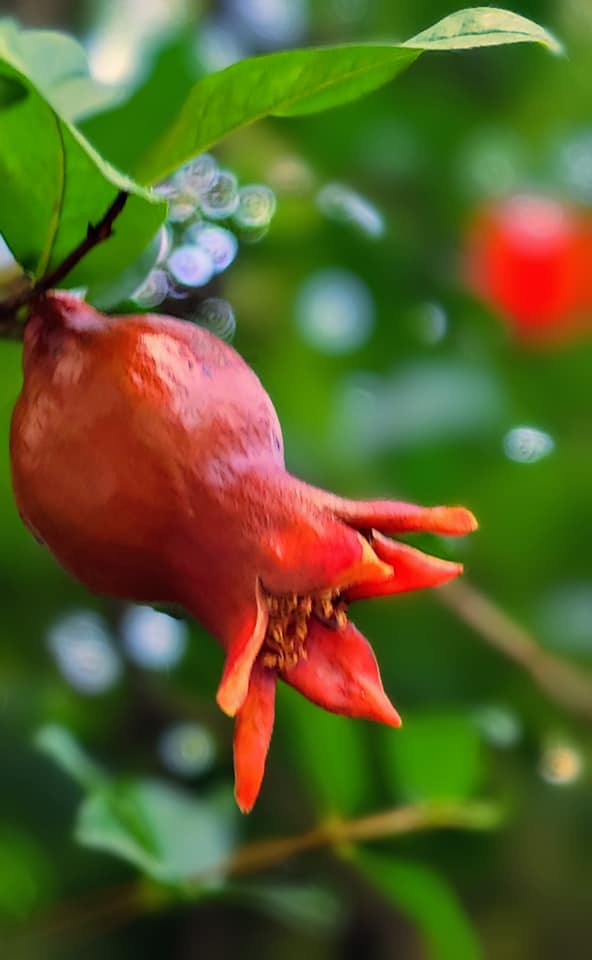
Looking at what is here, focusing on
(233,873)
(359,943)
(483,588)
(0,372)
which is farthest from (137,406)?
(359,943)

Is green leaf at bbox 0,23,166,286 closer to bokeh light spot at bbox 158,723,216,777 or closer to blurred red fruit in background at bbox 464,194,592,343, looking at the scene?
bokeh light spot at bbox 158,723,216,777

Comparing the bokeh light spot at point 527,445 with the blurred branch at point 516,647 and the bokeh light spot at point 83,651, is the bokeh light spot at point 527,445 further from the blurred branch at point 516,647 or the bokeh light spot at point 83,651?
the bokeh light spot at point 83,651

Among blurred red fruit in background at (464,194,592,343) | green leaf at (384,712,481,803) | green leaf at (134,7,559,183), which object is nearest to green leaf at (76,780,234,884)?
green leaf at (384,712,481,803)

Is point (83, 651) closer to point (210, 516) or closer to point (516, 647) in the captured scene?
point (516, 647)

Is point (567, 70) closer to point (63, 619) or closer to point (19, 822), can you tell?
point (63, 619)

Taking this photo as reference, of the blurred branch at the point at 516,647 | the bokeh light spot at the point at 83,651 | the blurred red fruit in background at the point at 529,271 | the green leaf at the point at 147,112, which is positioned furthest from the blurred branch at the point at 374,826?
the blurred red fruit in background at the point at 529,271

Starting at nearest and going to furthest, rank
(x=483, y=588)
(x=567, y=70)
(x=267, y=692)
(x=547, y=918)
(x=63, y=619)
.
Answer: (x=267, y=692) → (x=63, y=619) → (x=483, y=588) → (x=567, y=70) → (x=547, y=918)
